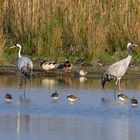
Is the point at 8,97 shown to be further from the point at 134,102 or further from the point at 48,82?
the point at 48,82

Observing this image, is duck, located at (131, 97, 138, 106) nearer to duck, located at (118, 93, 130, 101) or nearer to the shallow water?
the shallow water

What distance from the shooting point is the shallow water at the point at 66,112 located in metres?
11.7

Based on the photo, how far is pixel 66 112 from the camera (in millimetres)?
13734

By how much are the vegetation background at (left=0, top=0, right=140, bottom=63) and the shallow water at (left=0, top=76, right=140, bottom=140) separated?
2.57 meters

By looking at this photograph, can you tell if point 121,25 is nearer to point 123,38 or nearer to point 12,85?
point 123,38

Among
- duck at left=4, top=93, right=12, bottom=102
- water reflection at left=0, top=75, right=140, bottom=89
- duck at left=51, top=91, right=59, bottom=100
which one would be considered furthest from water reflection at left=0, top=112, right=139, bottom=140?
water reflection at left=0, top=75, right=140, bottom=89

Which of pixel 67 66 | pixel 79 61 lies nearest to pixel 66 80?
pixel 67 66

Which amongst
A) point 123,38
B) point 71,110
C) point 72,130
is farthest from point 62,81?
point 72,130

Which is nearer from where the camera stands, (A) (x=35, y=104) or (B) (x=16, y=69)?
(A) (x=35, y=104)

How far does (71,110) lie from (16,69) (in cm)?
616

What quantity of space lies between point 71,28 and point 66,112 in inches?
314

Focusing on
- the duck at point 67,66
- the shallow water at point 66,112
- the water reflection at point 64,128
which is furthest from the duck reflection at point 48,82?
the water reflection at point 64,128

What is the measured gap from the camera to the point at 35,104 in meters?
14.6

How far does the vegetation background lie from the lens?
21047 mm
